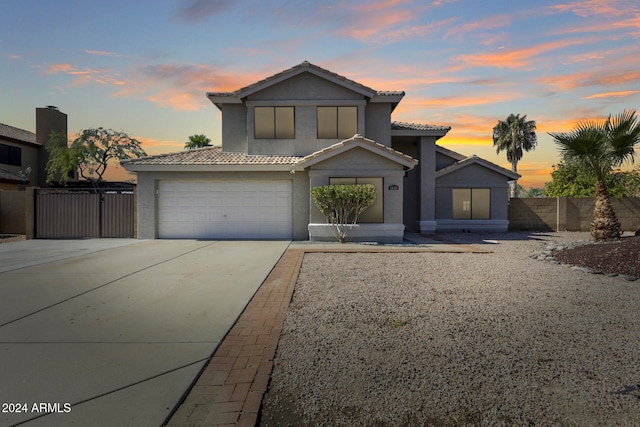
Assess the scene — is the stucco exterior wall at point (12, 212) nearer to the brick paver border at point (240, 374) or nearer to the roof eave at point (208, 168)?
the roof eave at point (208, 168)

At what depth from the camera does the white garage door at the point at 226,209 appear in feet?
49.5

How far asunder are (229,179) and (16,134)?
28.1m

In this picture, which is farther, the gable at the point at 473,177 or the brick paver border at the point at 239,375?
the gable at the point at 473,177

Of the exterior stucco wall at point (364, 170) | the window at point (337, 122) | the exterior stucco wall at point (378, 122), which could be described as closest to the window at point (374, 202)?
the exterior stucco wall at point (364, 170)

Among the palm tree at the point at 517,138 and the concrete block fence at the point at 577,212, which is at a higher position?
the palm tree at the point at 517,138

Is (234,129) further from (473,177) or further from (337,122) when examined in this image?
(473,177)

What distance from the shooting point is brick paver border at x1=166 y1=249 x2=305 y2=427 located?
287cm

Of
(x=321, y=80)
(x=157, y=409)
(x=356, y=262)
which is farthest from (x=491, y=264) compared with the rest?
(x=321, y=80)

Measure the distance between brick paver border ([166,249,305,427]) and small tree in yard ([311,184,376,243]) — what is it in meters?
7.76

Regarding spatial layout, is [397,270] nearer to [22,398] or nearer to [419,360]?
[419,360]

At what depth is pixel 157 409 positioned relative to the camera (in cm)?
297

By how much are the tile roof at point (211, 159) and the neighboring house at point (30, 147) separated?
59.8 feet

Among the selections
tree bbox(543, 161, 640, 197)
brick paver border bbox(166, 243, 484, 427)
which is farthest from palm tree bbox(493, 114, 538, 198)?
brick paver border bbox(166, 243, 484, 427)

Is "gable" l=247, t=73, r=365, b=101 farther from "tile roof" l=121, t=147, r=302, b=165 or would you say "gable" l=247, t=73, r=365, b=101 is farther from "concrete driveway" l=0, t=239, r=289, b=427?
"concrete driveway" l=0, t=239, r=289, b=427
